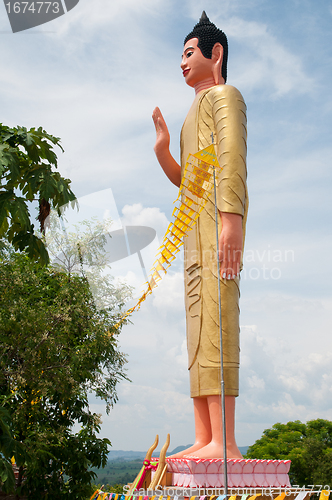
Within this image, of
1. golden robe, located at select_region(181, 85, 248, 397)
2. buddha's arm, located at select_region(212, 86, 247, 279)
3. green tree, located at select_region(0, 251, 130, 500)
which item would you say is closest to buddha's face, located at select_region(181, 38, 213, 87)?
golden robe, located at select_region(181, 85, 248, 397)

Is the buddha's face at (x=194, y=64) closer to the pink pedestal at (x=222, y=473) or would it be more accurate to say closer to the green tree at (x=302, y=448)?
the pink pedestal at (x=222, y=473)

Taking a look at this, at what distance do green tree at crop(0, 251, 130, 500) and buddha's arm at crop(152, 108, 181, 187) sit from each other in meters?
3.29

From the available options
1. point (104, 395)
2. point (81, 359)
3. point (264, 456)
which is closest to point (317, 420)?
point (264, 456)

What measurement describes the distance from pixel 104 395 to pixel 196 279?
442 centimetres

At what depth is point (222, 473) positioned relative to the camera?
23.3ft

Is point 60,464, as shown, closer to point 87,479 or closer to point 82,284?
point 87,479

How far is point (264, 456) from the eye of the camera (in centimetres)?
2538

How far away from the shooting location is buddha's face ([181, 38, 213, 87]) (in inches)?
380

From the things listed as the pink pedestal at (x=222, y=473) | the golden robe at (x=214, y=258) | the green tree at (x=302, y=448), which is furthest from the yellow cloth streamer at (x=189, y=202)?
the green tree at (x=302, y=448)

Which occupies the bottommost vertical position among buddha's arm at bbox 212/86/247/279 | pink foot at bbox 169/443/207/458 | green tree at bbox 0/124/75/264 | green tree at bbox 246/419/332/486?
green tree at bbox 246/419/332/486

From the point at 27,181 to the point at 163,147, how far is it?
212 inches

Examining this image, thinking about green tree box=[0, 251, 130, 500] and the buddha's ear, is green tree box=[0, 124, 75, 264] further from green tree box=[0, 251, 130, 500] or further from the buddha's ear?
the buddha's ear

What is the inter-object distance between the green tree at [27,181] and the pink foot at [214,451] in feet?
14.3

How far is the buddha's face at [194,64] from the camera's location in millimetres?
9664
